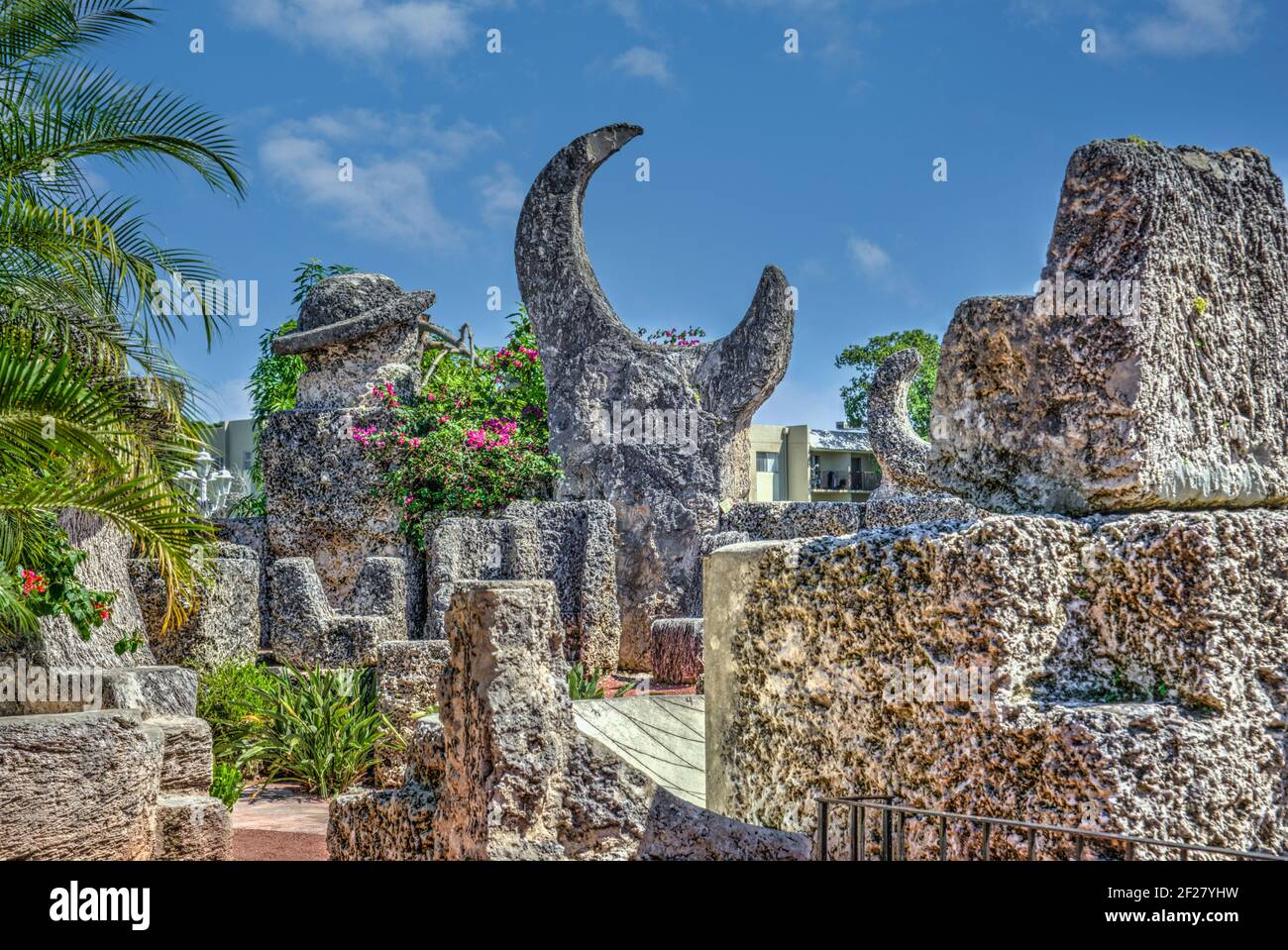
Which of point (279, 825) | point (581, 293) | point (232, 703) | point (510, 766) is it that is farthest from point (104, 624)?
point (510, 766)

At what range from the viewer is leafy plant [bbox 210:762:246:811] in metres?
7.03

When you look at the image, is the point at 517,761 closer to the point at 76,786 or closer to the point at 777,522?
the point at 76,786

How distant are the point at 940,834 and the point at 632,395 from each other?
9.59 metres

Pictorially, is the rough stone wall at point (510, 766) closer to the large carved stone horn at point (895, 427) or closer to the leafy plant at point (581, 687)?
the leafy plant at point (581, 687)

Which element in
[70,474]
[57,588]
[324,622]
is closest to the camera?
[70,474]

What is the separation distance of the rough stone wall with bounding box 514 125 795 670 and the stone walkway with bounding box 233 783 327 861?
→ 440 centimetres

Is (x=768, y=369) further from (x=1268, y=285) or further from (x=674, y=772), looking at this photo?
(x=1268, y=285)

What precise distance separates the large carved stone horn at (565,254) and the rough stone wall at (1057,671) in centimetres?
959

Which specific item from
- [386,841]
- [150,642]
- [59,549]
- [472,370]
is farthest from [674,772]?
[472,370]

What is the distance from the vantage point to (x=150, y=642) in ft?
30.5

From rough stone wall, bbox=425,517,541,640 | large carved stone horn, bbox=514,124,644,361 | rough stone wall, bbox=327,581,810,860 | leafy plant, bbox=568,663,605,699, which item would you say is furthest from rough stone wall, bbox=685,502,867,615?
rough stone wall, bbox=327,581,810,860

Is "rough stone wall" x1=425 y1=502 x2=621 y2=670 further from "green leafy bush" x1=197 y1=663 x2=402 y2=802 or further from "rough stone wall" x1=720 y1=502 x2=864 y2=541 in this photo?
"green leafy bush" x1=197 y1=663 x2=402 y2=802

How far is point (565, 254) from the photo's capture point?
12086mm
